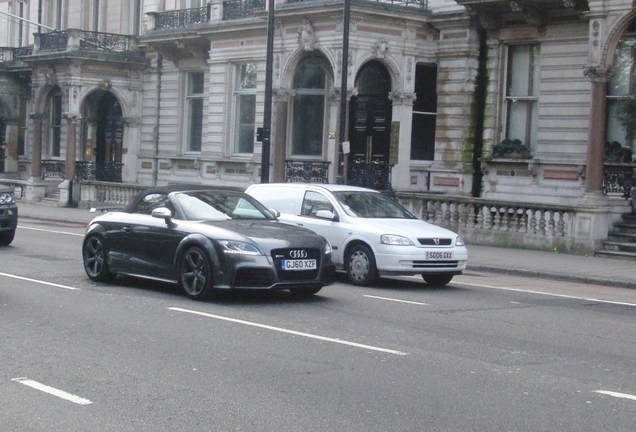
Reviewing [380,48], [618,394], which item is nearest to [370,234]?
[618,394]

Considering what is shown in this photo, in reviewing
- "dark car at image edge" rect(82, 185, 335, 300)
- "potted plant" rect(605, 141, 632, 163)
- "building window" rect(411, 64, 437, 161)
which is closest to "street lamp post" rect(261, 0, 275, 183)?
"building window" rect(411, 64, 437, 161)

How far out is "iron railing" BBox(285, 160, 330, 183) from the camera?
97.4ft

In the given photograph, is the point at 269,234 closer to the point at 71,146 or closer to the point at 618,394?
the point at 618,394

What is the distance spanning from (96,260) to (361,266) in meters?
3.93

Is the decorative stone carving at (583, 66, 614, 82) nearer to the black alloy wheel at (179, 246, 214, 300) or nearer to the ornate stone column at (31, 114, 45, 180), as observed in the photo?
the black alloy wheel at (179, 246, 214, 300)

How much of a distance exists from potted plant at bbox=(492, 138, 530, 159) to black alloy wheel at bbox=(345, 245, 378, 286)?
38.9 feet

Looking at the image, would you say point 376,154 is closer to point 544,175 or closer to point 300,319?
point 544,175

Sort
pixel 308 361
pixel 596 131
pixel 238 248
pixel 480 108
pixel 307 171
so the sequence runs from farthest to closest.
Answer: pixel 307 171 < pixel 480 108 < pixel 596 131 < pixel 238 248 < pixel 308 361

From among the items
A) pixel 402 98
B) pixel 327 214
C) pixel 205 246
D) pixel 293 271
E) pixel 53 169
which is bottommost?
pixel 293 271

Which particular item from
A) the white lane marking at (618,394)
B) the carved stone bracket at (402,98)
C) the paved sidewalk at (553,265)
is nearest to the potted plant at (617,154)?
the paved sidewalk at (553,265)

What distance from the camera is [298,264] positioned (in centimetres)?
1292

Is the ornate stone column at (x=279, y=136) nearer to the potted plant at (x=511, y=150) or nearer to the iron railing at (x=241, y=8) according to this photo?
the iron railing at (x=241, y=8)

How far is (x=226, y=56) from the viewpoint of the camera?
33.1 meters

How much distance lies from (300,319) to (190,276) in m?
1.95
